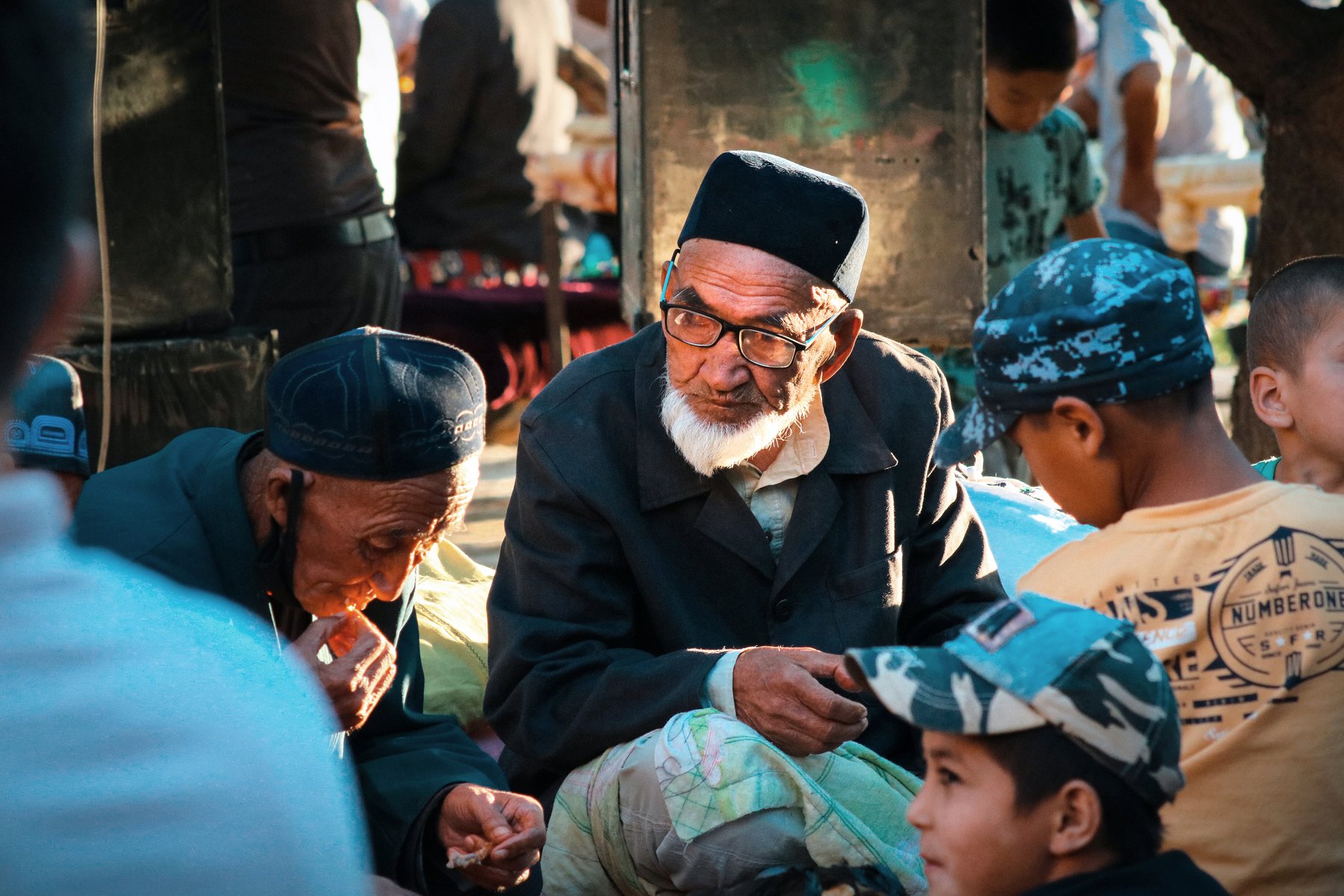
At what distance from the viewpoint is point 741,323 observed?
3.17 m

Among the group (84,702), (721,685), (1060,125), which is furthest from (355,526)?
(1060,125)

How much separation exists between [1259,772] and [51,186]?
6.19 feet

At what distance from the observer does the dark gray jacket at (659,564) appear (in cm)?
303

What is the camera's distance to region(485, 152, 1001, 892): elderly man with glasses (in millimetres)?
2916

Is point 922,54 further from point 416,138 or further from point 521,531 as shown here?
point 416,138

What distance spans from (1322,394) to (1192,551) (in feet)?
3.91

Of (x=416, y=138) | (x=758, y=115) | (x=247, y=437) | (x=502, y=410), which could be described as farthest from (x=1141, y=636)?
(x=416, y=138)

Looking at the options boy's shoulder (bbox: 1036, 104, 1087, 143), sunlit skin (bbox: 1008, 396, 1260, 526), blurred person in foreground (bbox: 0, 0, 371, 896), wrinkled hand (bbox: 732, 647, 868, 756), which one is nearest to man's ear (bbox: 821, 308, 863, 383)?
wrinkled hand (bbox: 732, 647, 868, 756)

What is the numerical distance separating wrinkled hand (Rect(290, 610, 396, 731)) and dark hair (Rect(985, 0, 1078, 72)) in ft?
12.6

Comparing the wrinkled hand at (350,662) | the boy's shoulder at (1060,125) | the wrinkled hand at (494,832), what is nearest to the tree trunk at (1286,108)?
the boy's shoulder at (1060,125)

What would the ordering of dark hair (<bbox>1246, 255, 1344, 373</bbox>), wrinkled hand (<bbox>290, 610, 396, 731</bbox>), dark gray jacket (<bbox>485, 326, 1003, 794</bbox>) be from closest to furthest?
1. wrinkled hand (<bbox>290, 610, 396, 731</bbox>)
2. dark gray jacket (<bbox>485, 326, 1003, 794</bbox>)
3. dark hair (<bbox>1246, 255, 1344, 373</bbox>)

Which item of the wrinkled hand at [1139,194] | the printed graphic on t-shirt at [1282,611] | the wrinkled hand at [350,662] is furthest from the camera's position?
the wrinkled hand at [1139,194]

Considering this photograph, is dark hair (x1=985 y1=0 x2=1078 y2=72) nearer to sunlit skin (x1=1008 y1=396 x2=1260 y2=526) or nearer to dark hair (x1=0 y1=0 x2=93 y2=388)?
sunlit skin (x1=1008 y1=396 x2=1260 y2=526)

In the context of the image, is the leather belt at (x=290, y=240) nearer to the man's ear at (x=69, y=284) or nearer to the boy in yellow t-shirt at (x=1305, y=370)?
the boy in yellow t-shirt at (x=1305, y=370)
